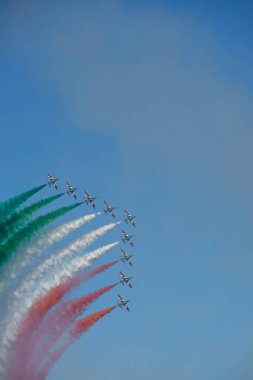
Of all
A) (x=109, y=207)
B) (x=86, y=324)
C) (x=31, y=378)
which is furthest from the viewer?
(x=109, y=207)

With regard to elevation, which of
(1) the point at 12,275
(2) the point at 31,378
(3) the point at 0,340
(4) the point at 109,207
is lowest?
(2) the point at 31,378

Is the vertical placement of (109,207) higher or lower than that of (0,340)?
higher

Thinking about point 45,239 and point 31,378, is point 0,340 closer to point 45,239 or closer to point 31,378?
point 31,378

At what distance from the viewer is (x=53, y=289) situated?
9450cm

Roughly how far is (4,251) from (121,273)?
123 ft

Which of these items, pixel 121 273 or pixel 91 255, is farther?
pixel 121 273

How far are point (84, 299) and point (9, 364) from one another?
15.4 metres

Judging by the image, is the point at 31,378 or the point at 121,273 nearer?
the point at 31,378

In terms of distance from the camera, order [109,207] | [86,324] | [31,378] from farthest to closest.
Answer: [109,207] → [86,324] → [31,378]

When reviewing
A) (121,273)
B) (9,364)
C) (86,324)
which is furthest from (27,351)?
(121,273)

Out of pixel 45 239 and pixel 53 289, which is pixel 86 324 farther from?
pixel 45 239

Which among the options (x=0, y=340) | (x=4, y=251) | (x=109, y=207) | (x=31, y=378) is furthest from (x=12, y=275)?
(x=109, y=207)

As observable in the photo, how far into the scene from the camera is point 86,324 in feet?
Answer: 310

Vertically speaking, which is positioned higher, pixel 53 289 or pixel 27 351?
pixel 53 289
